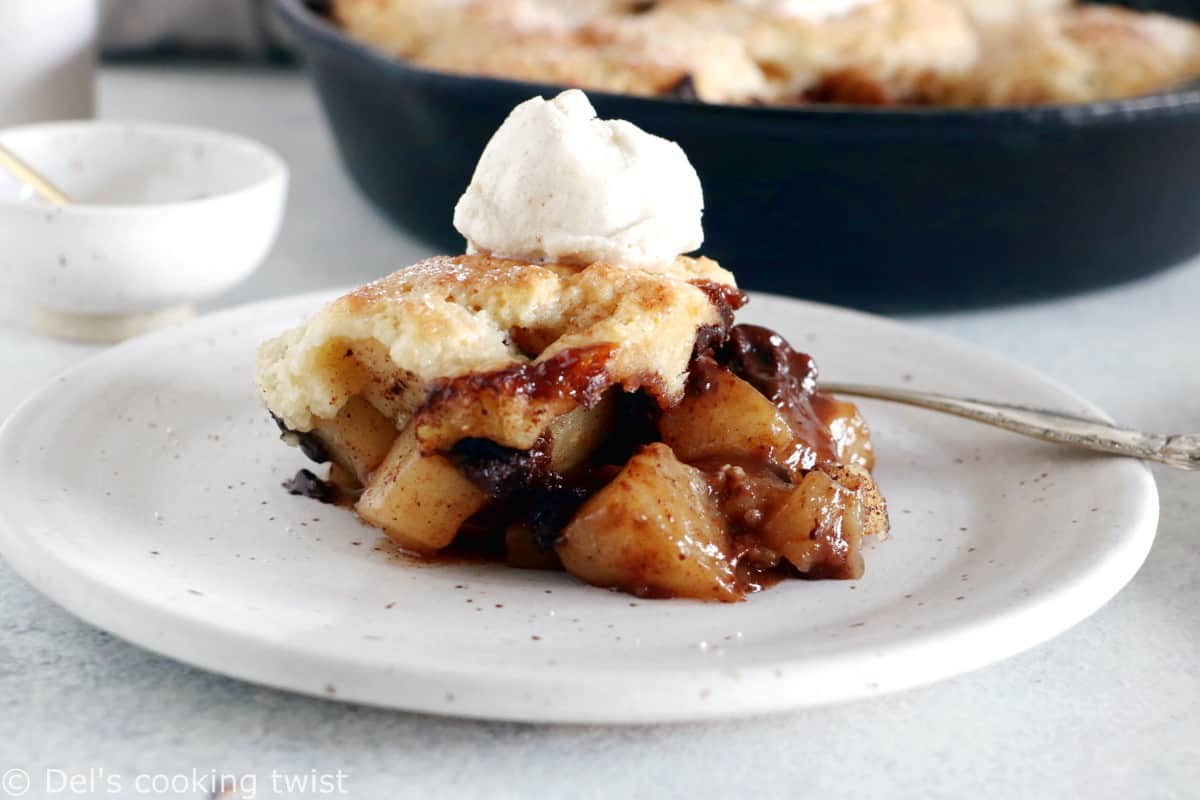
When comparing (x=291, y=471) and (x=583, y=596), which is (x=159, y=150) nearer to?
(x=291, y=471)

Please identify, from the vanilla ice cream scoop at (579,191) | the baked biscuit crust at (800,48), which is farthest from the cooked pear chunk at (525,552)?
the baked biscuit crust at (800,48)

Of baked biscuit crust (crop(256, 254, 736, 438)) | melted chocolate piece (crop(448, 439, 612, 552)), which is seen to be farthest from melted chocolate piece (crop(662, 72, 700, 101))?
melted chocolate piece (crop(448, 439, 612, 552))

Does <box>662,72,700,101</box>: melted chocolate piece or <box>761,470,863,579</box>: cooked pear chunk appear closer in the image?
<box>761,470,863,579</box>: cooked pear chunk

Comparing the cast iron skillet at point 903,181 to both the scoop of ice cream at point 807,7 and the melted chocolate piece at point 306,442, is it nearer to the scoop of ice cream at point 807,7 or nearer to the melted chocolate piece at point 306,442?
the scoop of ice cream at point 807,7

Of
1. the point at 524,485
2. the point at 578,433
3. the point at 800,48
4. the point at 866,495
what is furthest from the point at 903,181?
the point at 524,485

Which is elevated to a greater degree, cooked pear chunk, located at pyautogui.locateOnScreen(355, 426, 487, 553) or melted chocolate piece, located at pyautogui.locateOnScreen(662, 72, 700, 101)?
cooked pear chunk, located at pyautogui.locateOnScreen(355, 426, 487, 553)

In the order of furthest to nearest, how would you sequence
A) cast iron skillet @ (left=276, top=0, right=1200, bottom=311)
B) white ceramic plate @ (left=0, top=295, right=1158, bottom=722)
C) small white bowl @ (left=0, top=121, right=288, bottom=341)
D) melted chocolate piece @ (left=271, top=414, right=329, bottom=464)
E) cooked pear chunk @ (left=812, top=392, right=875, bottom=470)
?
1. cast iron skillet @ (left=276, top=0, right=1200, bottom=311)
2. small white bowl @ (left=0, top=121, right=288, bottom=341)
3. cooked pear chunk @ (left=812, top=392, right=875, bottom=470)
4. melted chocolate piece @ (left=271, top=414, right=329, bottom=464)
5. white ceramic plate @ (left=0, top=295, right=1158, bottom=722)

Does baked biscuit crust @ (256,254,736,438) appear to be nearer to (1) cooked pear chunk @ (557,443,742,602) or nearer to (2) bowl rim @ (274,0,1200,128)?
(1) cooked pear chunk @ (557,443,742,602)
